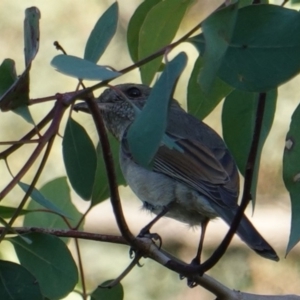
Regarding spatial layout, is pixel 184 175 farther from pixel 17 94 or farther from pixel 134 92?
pixel 17 94

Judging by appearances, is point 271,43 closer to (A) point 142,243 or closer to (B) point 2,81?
Answer: (B) point 2,81

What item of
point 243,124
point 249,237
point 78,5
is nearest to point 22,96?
point 243,124

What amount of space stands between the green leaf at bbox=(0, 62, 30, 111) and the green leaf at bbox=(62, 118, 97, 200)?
1.16ft

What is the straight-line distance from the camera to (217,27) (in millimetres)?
1629

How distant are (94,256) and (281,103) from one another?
163 cm

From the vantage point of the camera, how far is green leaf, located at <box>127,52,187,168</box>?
5.19 feet

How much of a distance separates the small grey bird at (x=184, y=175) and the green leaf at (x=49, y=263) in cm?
77

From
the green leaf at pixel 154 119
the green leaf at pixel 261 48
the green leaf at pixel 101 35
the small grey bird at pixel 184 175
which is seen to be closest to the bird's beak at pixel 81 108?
the small grey bird at pixel 184 175

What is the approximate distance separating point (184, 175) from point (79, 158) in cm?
116

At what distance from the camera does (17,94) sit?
1.86 metres

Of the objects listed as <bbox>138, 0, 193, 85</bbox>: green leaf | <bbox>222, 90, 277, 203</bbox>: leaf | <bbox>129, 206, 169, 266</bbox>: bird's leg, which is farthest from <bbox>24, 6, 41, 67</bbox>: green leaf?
<bbox>129, 206, 169, 266</bbox>: bird's leg

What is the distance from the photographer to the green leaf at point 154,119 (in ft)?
5.19

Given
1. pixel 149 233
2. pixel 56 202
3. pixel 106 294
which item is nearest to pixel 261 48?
pixel 106 294

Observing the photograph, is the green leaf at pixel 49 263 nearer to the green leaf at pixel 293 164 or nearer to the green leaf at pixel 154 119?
the green leaf at pixel 293 164
